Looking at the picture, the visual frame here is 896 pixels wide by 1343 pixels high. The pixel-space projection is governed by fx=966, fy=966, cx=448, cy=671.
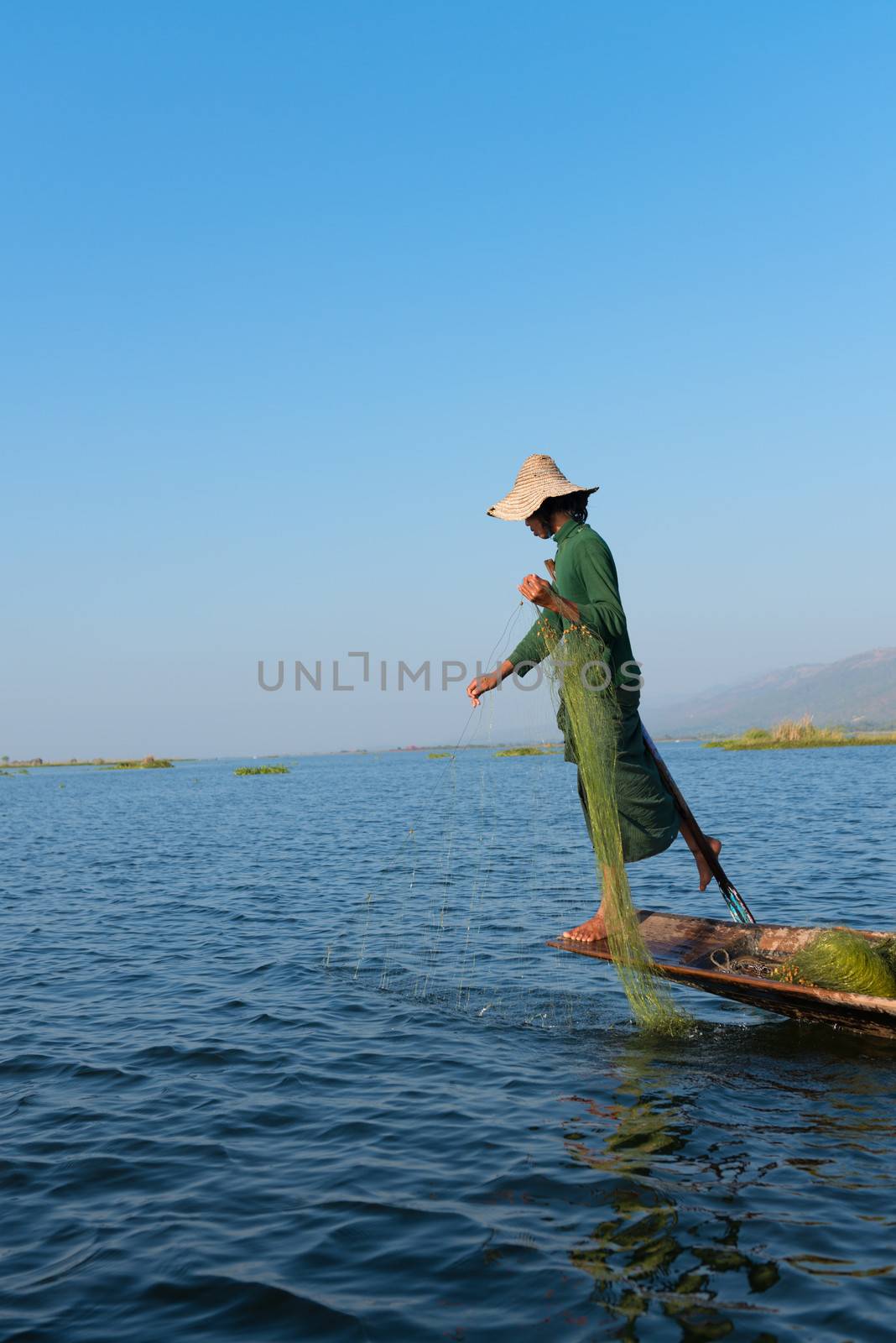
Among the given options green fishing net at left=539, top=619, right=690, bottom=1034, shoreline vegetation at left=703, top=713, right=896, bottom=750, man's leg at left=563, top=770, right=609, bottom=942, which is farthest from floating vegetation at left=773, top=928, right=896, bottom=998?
shoreline vegetation at left=703, top=713, right=896, bottom=750

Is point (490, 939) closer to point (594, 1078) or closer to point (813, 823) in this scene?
point (594, 1078)

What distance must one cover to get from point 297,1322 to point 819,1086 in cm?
407

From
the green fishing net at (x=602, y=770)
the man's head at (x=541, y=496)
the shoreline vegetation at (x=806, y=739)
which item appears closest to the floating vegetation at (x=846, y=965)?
the green fishing net at (x=602, y=770)

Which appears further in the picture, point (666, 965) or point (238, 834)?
point (238, 834)

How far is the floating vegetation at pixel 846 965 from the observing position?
7.01 m

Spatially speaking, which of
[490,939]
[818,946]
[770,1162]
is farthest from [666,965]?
[490,939]

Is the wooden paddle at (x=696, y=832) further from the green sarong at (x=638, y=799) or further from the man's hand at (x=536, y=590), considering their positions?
the man's hand at (x=536, y=590)

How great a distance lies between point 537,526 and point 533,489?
32cm

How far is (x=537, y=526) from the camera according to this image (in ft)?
26.6

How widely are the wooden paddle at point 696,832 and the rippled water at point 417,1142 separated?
96cm

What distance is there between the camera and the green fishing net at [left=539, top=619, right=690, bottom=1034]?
7.56 meters

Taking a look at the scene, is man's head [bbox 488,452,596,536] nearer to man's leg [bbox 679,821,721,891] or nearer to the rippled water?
the rippled water

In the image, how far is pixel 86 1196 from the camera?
5398 millimetres

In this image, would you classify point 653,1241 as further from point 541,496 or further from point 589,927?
point 541,496
